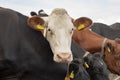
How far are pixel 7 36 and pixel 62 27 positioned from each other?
934mm

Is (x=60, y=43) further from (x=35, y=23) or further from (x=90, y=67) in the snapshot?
(x=90, y=67)

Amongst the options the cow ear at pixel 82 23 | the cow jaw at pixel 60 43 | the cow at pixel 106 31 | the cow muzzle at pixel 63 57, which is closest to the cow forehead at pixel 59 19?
the cow jaw at pixel 60 43

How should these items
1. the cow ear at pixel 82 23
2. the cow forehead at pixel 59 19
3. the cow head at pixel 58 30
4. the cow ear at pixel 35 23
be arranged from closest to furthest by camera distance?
1. the cow head at pixel 58 30
2. the cow forehead at pixel 59 19
3. the cow ear at pixel 35 23
4. the cow ear at pixel 82 23

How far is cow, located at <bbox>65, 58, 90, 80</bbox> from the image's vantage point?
6938mm

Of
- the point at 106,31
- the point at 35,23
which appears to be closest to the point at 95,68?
the point at 35,23

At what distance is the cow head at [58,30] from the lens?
252 inches

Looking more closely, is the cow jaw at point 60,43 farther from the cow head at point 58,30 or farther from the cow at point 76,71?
the cow at point 76,71

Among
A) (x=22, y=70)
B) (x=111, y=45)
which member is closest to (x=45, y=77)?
(x=22, y=70)

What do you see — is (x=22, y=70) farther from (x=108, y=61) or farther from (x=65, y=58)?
(x=108, y=61)

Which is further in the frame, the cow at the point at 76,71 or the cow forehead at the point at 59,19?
the cow at the point at 76,71

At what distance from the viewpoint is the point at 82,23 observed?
24.3 feet

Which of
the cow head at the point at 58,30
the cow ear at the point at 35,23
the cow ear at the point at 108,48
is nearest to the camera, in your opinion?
the cow head at the point at 58,30

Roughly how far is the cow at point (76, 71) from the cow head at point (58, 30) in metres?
0.50

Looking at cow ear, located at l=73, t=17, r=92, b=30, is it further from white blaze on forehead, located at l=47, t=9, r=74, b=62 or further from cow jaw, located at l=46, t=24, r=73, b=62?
cow jaw, located at l=46, t=24, r=73, b=62
